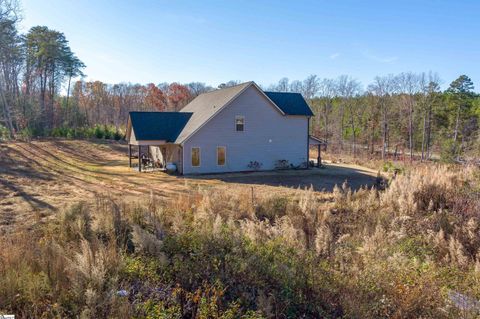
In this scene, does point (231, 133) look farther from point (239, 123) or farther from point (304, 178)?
point (304, 178)

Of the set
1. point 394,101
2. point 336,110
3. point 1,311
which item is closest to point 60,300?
point 1,311

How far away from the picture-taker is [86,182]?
1786 cm

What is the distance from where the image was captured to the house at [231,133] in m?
22.0

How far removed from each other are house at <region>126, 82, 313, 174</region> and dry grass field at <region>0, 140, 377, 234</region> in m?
1.43

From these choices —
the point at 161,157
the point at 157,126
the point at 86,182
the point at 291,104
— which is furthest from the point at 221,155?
the point at 86,182

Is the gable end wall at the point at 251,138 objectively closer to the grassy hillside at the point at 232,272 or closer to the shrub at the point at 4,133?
the grassy hillside at the point at 232,272

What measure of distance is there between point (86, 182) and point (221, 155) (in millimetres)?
8459

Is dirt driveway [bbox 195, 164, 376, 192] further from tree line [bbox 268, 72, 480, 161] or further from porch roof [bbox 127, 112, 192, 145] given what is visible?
tree line [bbox 268, 72, 480, 161]

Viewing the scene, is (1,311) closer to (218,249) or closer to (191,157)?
(218,249)

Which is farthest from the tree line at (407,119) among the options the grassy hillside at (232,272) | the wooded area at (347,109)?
the grassy hillside at (232,272)

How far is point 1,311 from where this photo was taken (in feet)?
13.0

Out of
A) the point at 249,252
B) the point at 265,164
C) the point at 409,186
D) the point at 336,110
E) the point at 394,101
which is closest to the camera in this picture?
the point at 249,252

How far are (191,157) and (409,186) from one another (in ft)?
45.6

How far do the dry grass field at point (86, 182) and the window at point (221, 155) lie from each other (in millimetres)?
1345
